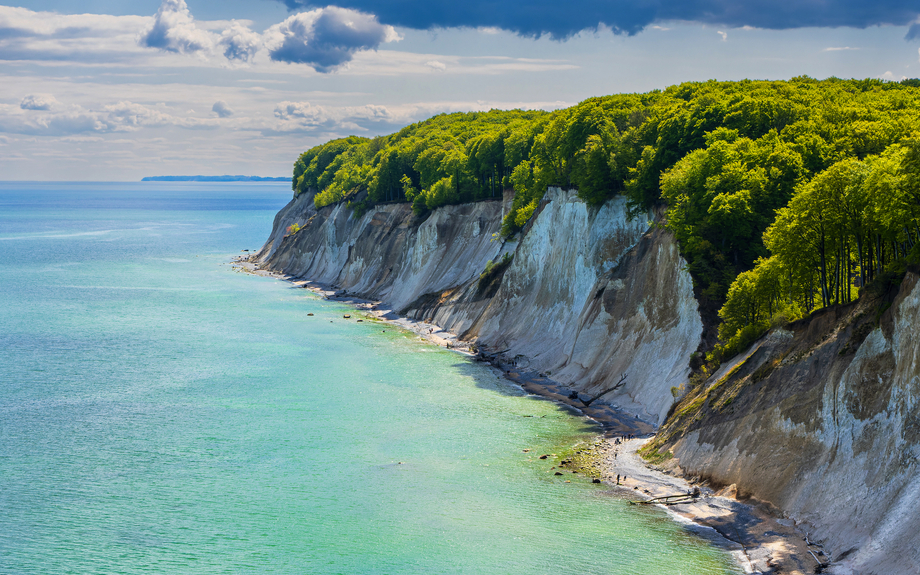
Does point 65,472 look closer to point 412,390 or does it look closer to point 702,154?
point 412,390

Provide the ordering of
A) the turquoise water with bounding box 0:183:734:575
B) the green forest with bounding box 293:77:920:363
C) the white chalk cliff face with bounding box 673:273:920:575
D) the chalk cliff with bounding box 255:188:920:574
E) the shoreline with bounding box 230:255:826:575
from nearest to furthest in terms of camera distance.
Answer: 1. the white chalk cliff face with bounding box 673:273:920:575
2. the chalk cliff with bounding box 255:188:920:574
3. the shoreline with bounding box 230:255:826:575
4. the turquoise water with bounding box 0:183:734:575
5. the green forest with bounding box 293:77:920:363

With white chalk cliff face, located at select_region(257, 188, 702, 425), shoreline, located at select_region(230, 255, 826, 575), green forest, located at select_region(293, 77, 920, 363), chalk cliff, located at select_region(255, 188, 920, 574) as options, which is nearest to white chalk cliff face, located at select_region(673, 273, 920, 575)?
chalk cliff, located at select_region(255, 188, 920, 574)

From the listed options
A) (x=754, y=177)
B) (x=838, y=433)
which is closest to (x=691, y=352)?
(x=754, y=177)

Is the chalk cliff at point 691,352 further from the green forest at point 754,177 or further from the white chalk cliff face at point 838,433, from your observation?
the green forest at point 754,177

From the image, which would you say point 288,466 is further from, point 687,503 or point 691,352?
point 691,352

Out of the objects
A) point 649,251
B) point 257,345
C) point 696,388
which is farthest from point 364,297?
point 696,388

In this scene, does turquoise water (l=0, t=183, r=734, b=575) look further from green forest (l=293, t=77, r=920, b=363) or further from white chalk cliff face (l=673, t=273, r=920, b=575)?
green forest (l=293, t=77, r=920, b=363)

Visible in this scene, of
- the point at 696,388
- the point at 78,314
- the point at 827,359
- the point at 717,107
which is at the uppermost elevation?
the point at 717,107

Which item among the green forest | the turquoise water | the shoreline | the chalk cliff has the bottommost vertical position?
the turquoise water
